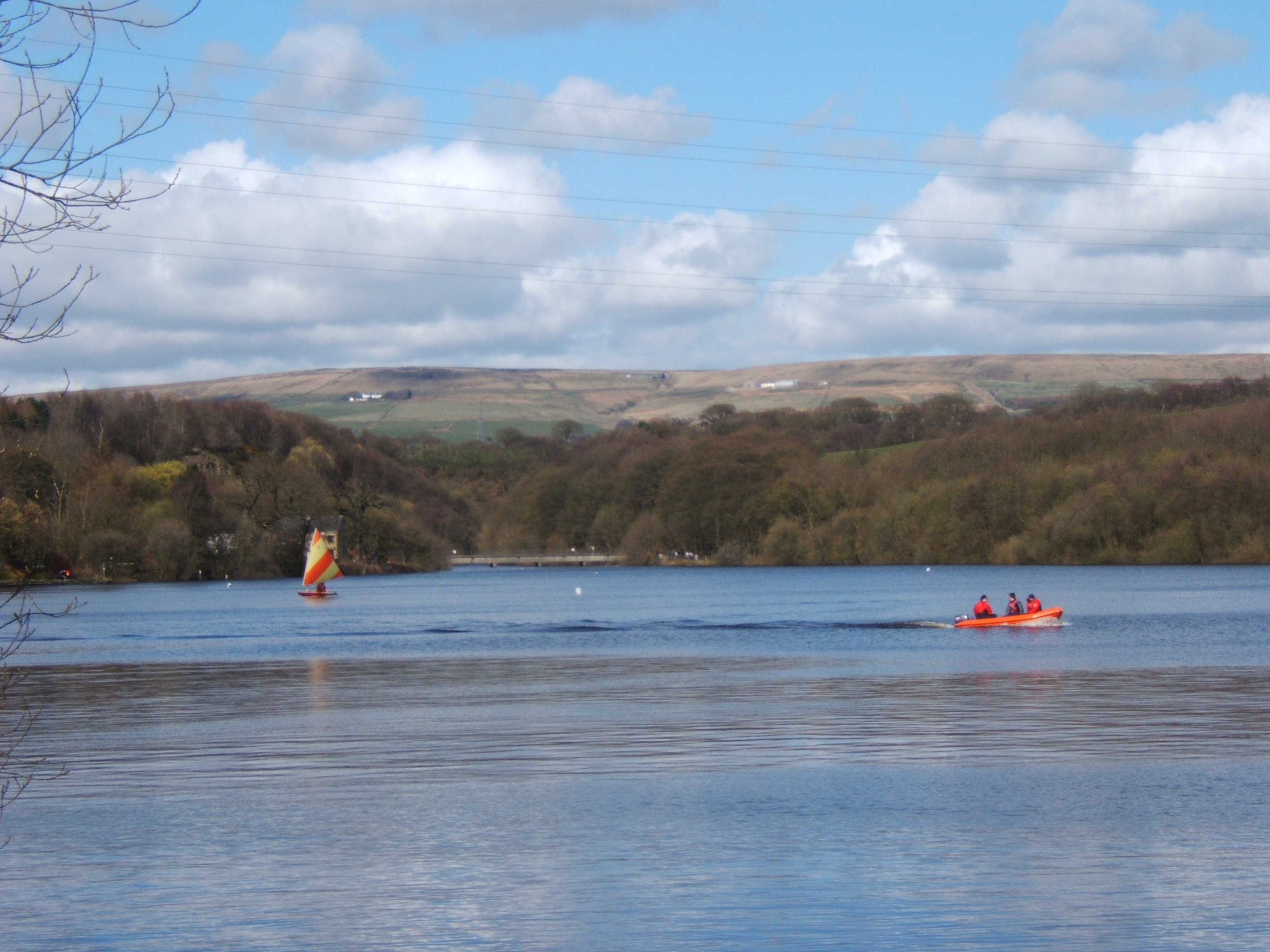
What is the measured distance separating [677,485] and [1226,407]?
5271 centimetres

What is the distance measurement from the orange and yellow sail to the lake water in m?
51.5

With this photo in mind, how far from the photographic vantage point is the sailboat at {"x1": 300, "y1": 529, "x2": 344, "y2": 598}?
9512 centimetres

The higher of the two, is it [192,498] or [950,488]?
[192,498]

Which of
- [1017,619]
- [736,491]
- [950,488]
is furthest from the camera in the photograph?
[736,491]

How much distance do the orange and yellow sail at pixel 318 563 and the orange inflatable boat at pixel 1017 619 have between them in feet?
170

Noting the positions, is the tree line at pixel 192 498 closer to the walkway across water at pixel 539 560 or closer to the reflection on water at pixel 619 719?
the walkway across water at pixel 539 560

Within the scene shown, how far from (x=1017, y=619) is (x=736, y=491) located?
85.7 m

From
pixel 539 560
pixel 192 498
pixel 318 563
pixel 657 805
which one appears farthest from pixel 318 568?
pixel 657 805

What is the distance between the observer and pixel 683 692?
33.7 m

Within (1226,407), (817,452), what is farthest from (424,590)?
(1226,407)

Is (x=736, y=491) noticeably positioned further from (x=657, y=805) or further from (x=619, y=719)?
(x=657, y=805)

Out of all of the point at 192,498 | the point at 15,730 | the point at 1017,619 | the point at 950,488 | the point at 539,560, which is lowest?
the point at 539,560

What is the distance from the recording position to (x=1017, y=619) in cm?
5588

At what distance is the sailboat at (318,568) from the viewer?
9512 centimetres
